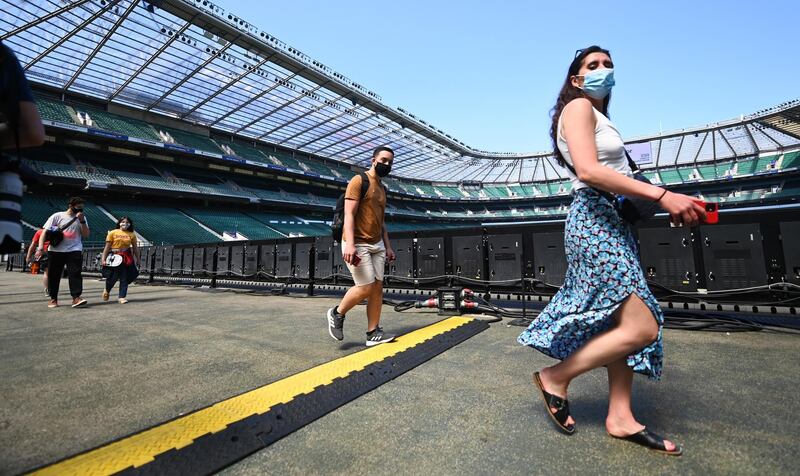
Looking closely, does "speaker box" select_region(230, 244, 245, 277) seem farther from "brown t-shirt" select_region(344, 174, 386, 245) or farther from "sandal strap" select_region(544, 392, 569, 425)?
"sandal strap" select_region(544, 392, 569, 425)

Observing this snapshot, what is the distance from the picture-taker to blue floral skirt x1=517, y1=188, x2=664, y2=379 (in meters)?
1.26

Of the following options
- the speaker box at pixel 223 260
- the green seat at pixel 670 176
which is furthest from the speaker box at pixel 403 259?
the green seat at pixel 670 176

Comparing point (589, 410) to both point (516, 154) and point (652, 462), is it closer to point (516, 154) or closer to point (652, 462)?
point (652, 462)

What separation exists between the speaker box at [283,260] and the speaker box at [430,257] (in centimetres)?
317

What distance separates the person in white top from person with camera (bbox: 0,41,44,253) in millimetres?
1928

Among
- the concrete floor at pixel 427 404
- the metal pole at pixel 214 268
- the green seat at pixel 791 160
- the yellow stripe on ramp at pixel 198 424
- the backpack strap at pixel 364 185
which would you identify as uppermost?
the green seat at pixel 791 160

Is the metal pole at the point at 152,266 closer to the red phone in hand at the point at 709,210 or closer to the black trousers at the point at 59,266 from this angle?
the black trousers at the point at 59,266

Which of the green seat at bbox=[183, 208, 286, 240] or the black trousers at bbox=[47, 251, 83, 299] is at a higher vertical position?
the green seat at bbox=[183, 208, 286, 240]

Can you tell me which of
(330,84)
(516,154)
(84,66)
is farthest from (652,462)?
(516,154)

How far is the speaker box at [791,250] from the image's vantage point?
339 cm

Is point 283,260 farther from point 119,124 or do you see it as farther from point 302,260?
point 119,124

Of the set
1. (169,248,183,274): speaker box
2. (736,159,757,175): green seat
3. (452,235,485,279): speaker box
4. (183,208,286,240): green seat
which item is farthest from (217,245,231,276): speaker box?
(736,159,757,175): green seat

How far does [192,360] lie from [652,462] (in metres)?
2.70

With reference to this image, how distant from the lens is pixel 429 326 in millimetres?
3529
